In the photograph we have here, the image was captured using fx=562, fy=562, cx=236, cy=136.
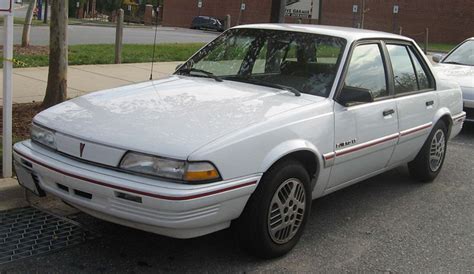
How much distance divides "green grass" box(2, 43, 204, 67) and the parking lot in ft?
24.5

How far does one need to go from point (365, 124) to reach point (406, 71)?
1182 millimetres

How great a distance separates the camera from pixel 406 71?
17.4ft

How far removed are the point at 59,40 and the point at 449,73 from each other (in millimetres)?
6112

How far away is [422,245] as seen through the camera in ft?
13.9

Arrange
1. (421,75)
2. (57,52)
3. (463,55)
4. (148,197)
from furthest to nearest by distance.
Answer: (463,55), (57,52), (421,75), (148,197)

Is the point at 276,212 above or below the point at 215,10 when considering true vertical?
below

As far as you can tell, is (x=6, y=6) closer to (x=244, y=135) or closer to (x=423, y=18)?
(x=244, y=135)

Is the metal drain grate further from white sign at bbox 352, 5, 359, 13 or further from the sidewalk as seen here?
white sign at bbox 352, 5, 359, 13

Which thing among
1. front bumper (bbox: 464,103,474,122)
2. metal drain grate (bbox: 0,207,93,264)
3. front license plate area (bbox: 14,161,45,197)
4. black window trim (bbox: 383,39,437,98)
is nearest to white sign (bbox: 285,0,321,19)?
front bumper (bbox: 464,103,474,122)

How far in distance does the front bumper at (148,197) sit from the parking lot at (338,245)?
426 millimetres

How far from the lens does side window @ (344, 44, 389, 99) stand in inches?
179

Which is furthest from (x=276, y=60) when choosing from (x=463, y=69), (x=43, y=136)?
(x=463, y=69)

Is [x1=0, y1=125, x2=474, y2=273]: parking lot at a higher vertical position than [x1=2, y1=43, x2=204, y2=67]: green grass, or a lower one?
lower

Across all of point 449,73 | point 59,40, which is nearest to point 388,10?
point 449,73
